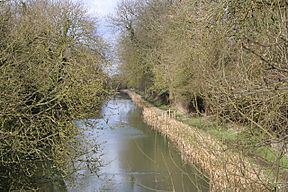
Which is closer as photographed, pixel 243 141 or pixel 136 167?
pixel 243 141

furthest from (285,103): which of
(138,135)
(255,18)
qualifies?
(138,135)

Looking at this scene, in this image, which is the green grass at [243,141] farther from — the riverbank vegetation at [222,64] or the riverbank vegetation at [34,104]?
the riverbank vegetation at [34,104]

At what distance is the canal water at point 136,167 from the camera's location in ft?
33.7

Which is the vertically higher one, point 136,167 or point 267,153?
point 267,153

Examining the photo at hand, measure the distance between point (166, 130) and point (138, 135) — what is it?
1.55m

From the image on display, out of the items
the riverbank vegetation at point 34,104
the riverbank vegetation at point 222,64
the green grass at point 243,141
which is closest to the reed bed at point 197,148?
the green grass at point 243,141

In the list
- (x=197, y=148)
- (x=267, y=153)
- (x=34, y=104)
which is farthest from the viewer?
(x=197, y=148)

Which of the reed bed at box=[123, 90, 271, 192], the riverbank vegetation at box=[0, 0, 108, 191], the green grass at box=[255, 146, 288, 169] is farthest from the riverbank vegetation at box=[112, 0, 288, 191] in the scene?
the riverbank vegetation at box=[0, 0, 108, 191]

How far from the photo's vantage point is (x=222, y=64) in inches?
191

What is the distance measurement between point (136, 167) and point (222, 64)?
8.25 metres

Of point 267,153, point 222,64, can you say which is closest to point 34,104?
point 222,64

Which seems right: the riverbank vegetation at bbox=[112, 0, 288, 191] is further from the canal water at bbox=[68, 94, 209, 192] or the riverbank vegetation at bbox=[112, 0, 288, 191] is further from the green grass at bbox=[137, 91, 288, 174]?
the canal water at bbox=[68, 94, 209, 192]

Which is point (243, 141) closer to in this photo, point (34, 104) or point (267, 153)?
point (267, 153)

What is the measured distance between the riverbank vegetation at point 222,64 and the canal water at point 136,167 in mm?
1471
